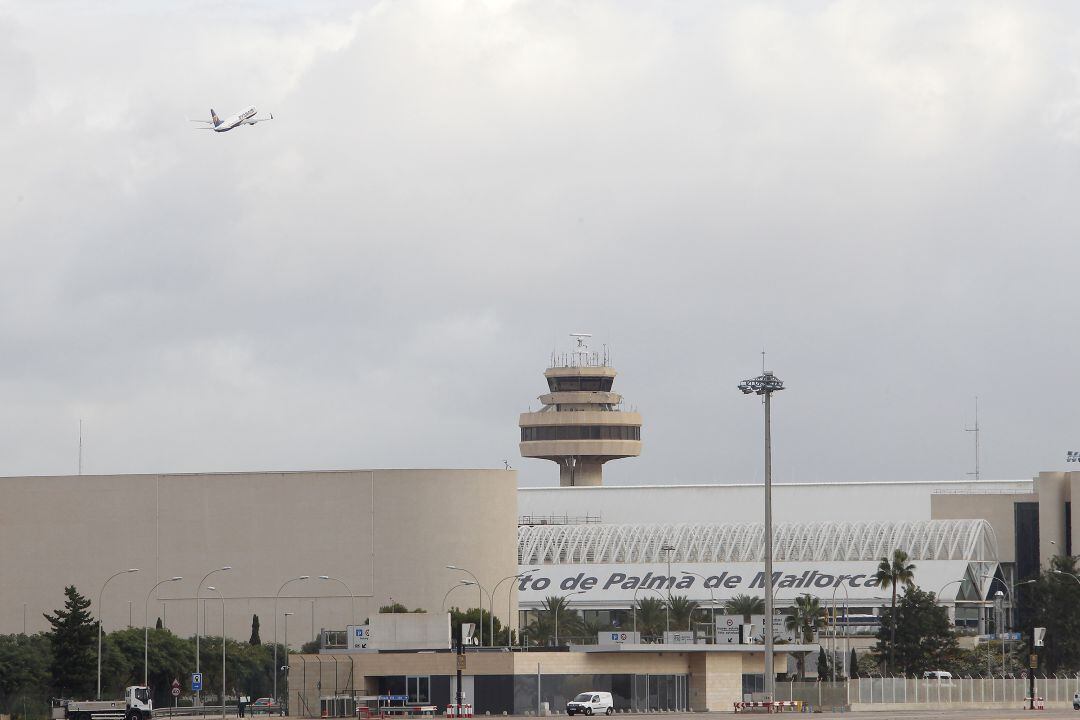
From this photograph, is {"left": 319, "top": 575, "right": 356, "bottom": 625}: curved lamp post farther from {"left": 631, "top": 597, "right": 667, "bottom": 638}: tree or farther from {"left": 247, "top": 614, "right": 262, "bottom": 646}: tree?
{"left": 631, "top": 597, "right": 667, "bottom": 638}: tree

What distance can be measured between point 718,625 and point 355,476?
65.9m

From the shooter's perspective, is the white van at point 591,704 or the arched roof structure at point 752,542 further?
the arched roof structure at point 752,542

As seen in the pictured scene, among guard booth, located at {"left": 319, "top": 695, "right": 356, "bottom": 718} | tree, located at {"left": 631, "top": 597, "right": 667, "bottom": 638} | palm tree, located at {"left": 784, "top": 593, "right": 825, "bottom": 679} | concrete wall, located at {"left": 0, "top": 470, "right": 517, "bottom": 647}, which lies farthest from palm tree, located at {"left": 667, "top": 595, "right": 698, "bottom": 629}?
guard booth, located at {"left": 319, "top": 695, "right": 356, "bottom": 718}

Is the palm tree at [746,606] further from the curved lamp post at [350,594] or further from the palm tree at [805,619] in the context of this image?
the curved lamp post at [350,594]

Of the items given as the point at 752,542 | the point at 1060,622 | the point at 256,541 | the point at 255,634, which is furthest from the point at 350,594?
the point at 1060,622

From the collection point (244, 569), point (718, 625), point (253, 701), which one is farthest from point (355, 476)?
point (718, 625)

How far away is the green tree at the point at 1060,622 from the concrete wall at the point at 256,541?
4831 cm

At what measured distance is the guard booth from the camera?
90.2 meters

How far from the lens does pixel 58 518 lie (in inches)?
6407

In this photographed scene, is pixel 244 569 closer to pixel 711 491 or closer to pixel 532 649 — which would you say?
pixel 711 491

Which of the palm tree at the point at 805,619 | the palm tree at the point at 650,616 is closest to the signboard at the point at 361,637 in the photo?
the palm tree at the point at 805,619

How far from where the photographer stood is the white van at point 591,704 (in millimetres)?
86375

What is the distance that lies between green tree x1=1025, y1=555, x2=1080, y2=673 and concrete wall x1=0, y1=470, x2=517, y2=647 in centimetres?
4831

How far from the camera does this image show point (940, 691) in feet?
308
